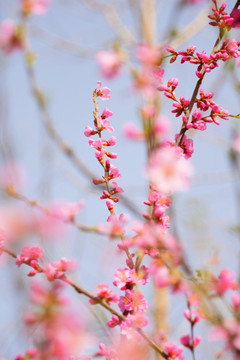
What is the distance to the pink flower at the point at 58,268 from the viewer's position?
0.98 metres

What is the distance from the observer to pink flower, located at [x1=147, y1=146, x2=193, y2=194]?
78 centimetres

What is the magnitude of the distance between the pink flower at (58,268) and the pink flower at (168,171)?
357 millimetres

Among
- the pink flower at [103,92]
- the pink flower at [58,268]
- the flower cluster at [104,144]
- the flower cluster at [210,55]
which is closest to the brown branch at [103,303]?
the pink flower at [58,268]

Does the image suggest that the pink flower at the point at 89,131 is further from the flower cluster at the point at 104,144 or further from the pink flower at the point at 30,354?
the pink flower at the point at 30,354

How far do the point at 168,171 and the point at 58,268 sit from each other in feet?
1.33

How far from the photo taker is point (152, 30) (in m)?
6.13

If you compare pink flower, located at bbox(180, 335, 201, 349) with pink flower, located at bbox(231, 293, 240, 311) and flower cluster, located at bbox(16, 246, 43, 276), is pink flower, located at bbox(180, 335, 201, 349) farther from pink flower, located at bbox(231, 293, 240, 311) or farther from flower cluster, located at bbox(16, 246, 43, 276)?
flower cluster, located at bbox(16, 246, 43, 276)

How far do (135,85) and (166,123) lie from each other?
12cm

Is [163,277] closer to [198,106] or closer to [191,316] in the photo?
[191,316]

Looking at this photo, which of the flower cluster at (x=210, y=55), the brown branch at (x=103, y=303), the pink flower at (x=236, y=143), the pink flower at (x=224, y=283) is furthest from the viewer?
the pink flower at (x=236, y=143)

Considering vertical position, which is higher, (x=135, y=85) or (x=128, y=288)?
(x=135, y=85)

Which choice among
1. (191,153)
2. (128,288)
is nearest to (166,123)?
(191,153)

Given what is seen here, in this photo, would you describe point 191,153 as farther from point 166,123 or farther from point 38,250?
point 38,250

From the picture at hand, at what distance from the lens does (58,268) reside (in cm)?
99
